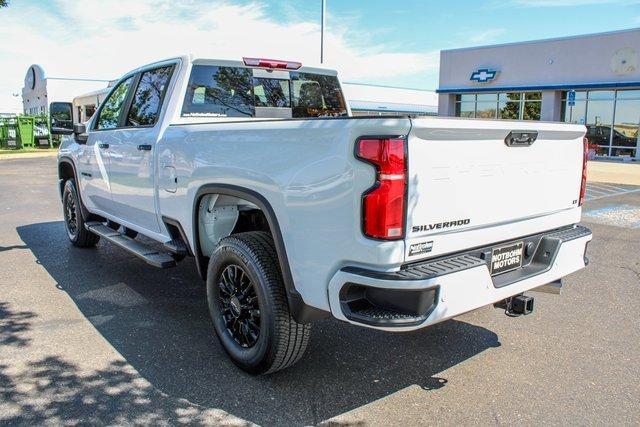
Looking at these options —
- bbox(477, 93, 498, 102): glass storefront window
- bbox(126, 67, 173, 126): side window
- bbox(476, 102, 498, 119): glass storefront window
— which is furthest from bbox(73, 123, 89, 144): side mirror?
bbox(477, 93, 498, 102): glass storefront window

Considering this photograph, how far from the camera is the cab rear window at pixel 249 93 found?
4684 millimetres

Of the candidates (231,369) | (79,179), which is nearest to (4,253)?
(79,179)

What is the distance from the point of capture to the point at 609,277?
19.0 ft

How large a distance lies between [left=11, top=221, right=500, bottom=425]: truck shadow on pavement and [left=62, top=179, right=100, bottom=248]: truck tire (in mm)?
1350

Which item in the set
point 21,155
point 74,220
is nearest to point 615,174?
point 74,220

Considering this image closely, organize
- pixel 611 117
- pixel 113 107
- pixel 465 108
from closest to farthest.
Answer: pixel 113 107
pixel 611 117
pixel 465 108

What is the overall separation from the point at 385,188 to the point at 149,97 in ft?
10.3

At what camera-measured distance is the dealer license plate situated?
320 centimetres

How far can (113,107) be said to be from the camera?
576 centimetres

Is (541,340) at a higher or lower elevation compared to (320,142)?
lower

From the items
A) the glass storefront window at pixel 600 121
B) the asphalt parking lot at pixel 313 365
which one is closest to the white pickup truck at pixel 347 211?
the asphalt parking lot at pixel 313 365

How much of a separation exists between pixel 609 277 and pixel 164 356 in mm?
4555

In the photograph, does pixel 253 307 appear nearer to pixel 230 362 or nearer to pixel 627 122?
pixel 230 362

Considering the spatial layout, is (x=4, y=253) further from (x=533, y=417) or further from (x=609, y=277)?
(x=609, y=277)
